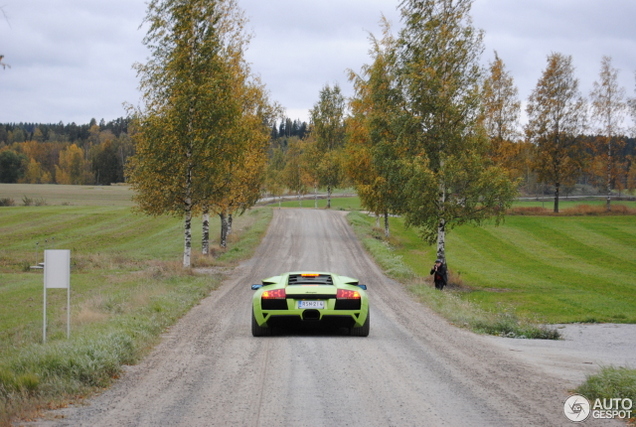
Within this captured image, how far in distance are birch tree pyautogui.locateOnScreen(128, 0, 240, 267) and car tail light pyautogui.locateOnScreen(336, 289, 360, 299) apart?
17196 mm

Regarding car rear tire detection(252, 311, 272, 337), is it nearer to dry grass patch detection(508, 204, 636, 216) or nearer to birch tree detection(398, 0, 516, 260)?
birch tree detection(398, 0, 516, 260)

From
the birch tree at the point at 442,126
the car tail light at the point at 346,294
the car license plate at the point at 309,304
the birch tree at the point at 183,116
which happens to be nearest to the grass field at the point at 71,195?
the birch tree at the point at 183,116

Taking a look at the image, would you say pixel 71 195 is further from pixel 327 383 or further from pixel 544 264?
pixel 327 383

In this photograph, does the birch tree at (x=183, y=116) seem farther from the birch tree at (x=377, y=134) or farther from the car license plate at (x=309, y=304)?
the car license plate at (x=309, y=304)

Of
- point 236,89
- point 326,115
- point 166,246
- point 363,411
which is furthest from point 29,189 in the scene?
point 363,411

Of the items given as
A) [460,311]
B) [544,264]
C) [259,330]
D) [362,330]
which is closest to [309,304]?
[259,330]

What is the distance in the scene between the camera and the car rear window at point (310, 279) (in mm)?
12430

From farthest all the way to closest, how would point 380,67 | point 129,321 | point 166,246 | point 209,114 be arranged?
1. point 166,246
2. point 380,67
3. point 209,114
4. point 129,321

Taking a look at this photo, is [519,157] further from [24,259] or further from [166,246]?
[24,259]

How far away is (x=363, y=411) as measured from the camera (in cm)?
691

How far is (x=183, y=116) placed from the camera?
90.4 feet

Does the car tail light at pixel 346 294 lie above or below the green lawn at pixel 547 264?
above

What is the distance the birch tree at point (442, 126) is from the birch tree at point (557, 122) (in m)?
33.5

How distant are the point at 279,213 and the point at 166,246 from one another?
17614mm
